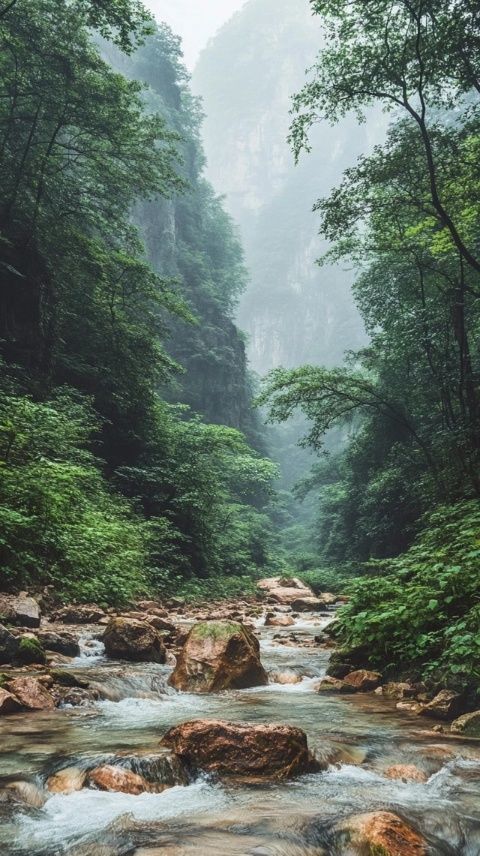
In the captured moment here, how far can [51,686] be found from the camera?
4.83 meters

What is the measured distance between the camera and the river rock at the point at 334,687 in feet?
19.1

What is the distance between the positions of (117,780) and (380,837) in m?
1.46

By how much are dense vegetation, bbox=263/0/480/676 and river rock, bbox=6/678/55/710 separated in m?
3.13

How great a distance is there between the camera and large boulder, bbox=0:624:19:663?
511cm

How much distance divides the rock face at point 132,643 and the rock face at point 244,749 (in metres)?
3.29

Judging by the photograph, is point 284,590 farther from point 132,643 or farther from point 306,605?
point 132,643

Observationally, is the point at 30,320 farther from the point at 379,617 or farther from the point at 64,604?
the point at 379,617

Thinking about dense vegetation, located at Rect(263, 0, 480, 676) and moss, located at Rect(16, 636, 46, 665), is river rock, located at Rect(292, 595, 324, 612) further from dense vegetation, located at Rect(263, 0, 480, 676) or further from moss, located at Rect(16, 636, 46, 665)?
moss, located at Rect(16, 636, 46, 665)

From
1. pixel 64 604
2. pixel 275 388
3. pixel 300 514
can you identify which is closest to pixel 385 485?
pixel 275 388

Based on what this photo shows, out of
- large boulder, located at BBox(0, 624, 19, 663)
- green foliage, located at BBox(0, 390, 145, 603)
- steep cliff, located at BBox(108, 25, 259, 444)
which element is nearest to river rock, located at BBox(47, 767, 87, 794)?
large boulder, located at BBox(0, 624, 19, 663)

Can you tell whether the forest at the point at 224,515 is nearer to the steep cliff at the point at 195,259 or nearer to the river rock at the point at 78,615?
the river rock at the point at 78,615

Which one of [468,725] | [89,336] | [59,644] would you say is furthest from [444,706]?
[89,336]

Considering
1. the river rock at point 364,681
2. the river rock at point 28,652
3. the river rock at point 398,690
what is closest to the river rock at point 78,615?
the river rock at point 28,652

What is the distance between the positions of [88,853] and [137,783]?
26.4 inches
